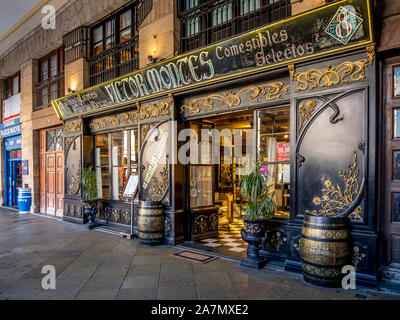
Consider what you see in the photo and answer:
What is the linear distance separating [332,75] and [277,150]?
4.97 ft

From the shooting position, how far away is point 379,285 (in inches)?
151

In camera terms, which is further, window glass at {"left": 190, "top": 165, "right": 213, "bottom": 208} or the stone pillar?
the stone pillar

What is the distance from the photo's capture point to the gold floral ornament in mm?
4000

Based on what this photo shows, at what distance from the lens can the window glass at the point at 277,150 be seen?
5.07 m

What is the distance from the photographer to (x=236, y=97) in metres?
5.51

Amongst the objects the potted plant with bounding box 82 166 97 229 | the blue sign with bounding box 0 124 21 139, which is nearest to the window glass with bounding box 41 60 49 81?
the blue sign with bounding box 0 124 21 139

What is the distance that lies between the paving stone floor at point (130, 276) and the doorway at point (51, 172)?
386cm

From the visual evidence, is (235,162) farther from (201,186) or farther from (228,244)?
(228,244)

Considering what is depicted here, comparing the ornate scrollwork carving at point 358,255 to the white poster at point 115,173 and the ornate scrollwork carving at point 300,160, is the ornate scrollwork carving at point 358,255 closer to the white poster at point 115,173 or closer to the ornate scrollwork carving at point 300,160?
the ornate scrollwork carving at point 300,160

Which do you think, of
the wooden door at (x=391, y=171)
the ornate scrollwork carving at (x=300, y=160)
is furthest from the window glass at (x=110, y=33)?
the wooden door at (x=391, y=171)

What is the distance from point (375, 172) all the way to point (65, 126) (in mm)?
8883

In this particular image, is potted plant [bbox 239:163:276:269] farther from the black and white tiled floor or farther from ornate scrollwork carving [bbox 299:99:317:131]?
ornate scrollwork carving [bbox 299:99:317:131]

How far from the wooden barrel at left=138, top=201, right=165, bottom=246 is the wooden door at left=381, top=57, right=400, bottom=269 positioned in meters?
4.01
